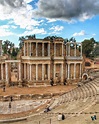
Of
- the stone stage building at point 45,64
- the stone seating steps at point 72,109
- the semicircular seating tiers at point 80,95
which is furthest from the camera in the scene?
the stone stage building at point 45,64

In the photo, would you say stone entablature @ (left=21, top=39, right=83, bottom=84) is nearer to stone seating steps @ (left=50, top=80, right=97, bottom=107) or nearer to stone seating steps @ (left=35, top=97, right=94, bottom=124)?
stone seating steps @ (left=50, top=80, right=97, bottom=107)

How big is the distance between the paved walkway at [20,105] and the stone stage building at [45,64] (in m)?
9.81

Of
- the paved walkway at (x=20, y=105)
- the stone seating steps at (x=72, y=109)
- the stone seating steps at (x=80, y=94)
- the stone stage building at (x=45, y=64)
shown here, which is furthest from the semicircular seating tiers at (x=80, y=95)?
the stone stage building at (x=45, y=64)

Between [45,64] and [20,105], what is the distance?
531 inches

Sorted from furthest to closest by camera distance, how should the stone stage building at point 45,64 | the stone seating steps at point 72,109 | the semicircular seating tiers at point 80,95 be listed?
the stone stage building at point 45,64 → the semicircular seating tiers at point 80,95 → the stone seating steps at point 72,109

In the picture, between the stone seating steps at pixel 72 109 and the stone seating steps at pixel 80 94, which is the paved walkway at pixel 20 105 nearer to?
the stone seating steps at pixel 80 94

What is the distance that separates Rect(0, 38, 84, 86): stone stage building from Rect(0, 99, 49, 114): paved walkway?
9.81 metres

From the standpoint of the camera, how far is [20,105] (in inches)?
969

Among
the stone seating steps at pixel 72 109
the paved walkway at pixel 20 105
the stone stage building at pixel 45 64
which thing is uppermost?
the stone stage building at pixel 45 64

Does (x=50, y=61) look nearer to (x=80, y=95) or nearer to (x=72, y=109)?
(x=80, y=95)

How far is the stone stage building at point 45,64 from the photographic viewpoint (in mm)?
35969

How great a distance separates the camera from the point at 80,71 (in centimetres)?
3900

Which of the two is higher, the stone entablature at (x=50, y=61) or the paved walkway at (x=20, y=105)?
the stone entablature at (x=50, y=61)

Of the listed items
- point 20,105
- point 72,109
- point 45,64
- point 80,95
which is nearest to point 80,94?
point 80,95
